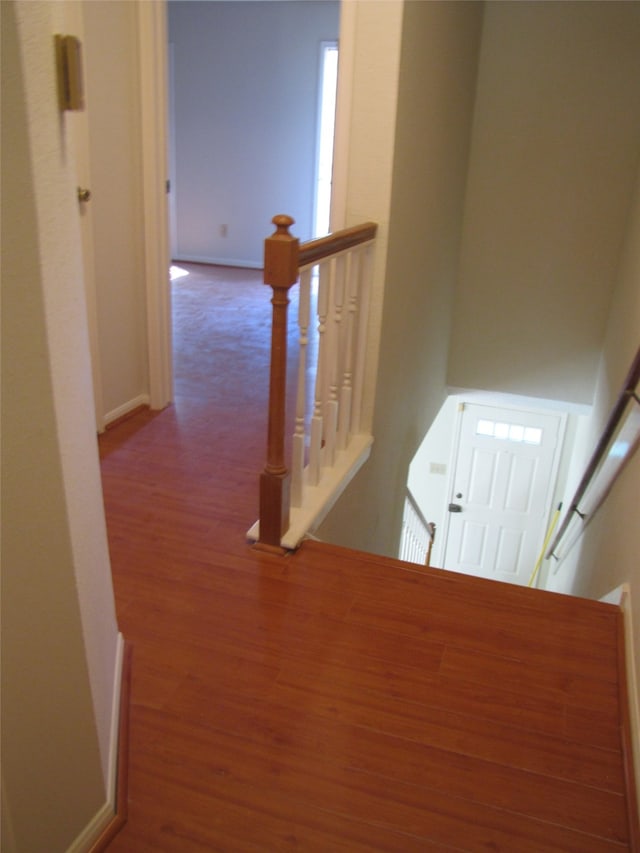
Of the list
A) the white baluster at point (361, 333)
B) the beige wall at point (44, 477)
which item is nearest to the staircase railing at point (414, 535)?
the white baluster at point (361, 333)

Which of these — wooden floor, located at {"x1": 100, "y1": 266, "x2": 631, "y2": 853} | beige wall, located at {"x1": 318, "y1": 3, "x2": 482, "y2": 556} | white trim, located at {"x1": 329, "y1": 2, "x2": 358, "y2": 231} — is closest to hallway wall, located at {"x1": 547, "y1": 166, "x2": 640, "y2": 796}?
wooden floor, located at {"x1": 100, "y1": 266, "x2": 631, "y2": 853}

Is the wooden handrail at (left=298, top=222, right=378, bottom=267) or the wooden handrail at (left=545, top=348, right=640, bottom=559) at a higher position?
the wooden handrail at (left=298, top=222, right=378, bottom=267)

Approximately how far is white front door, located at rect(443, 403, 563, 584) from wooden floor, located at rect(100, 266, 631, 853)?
4.22 meters

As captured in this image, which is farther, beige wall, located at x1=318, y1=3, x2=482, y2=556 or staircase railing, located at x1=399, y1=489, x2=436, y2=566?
staircase railing, located at x1=399, y1=489, x2=436, y2=566

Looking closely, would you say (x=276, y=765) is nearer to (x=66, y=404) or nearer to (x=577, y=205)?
(x=66, y=404)

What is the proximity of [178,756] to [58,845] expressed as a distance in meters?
0.38

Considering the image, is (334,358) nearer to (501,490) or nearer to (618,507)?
(618,507)

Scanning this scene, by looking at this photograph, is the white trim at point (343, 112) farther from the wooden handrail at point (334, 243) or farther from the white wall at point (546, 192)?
the white wall at point (546, 192)

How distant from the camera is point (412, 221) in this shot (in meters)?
3.19

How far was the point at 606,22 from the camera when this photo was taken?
171 inches

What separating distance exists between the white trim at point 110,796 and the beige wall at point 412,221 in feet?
3.97

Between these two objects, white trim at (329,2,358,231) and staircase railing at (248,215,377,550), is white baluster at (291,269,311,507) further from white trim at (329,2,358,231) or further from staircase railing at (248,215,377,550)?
white trim at (329,2,358,231)

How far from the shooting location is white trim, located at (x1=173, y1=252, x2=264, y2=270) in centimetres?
784

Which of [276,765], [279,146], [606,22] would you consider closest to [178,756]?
[276,765]
